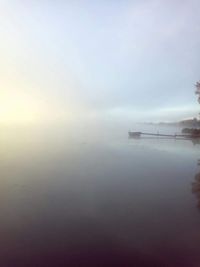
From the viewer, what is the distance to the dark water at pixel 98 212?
208 cm

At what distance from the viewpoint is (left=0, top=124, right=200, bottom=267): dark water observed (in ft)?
6.83

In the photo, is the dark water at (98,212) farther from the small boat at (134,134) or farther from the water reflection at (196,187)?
the small boat at (134,134)

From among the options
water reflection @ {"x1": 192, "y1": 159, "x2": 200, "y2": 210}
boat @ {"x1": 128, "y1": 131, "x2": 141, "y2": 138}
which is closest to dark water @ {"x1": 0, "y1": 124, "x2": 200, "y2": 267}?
→ water reflection @ {"x1": 192, "y1": 159, "x2": 200, "y2": 210}

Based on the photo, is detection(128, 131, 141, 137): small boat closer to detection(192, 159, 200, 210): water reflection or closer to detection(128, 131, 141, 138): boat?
detection(128, 131, 141, 138): boat

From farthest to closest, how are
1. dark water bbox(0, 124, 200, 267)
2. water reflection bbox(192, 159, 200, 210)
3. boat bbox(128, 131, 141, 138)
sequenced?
boat bbox(128, 131, 141, 138)
water reflection bbox(192, 159, 200, 210)
dark water bbox(0, 124, 200, 267)

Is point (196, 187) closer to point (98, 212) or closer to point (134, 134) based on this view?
point (98, 212)

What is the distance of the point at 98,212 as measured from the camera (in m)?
2.96

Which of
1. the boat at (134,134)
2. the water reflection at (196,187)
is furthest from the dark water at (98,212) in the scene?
the boat at (134,134)

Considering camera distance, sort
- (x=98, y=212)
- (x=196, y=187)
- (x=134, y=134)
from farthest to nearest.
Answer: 1. (x=134, y=134)
2. (x=196, y=187)
3. (x=98, y=212)

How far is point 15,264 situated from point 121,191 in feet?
6.70

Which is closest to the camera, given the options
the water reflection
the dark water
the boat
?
the dark water

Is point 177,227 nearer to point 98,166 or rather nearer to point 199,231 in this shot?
point 199,231

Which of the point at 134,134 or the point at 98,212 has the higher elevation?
the point at 134,134

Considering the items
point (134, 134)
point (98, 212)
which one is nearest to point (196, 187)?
point (98, 212)
